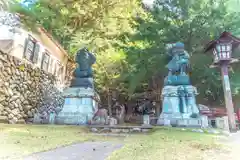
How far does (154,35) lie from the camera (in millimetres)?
14312

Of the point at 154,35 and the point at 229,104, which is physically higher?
the point at 154,35

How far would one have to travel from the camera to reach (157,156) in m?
3.75

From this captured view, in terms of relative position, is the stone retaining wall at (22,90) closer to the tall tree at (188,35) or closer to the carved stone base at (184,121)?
the tall tree at (188,35)

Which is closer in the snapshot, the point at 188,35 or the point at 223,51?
the point at 223,51

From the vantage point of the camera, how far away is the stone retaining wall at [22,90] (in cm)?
948

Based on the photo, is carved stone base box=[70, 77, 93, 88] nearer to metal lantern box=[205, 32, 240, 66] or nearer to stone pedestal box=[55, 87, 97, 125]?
stone pedestal box=[55, 87, 97, 125]

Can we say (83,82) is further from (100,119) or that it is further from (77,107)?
(100,119)

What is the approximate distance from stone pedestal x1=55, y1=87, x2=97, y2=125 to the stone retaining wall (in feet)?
3.84

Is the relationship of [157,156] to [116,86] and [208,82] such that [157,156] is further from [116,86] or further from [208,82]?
[116,86]

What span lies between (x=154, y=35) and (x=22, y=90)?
317 inches

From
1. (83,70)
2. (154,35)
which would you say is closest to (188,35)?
(154,35)

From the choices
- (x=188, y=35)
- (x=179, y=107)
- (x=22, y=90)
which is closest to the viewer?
(x=179, y=107)

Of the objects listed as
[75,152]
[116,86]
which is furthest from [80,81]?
[75,152]

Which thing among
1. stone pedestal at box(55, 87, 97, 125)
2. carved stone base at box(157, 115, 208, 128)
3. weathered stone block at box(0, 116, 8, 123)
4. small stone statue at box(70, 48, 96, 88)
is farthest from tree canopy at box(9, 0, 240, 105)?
weathered stone block at box(0, 116, 8, 123)
